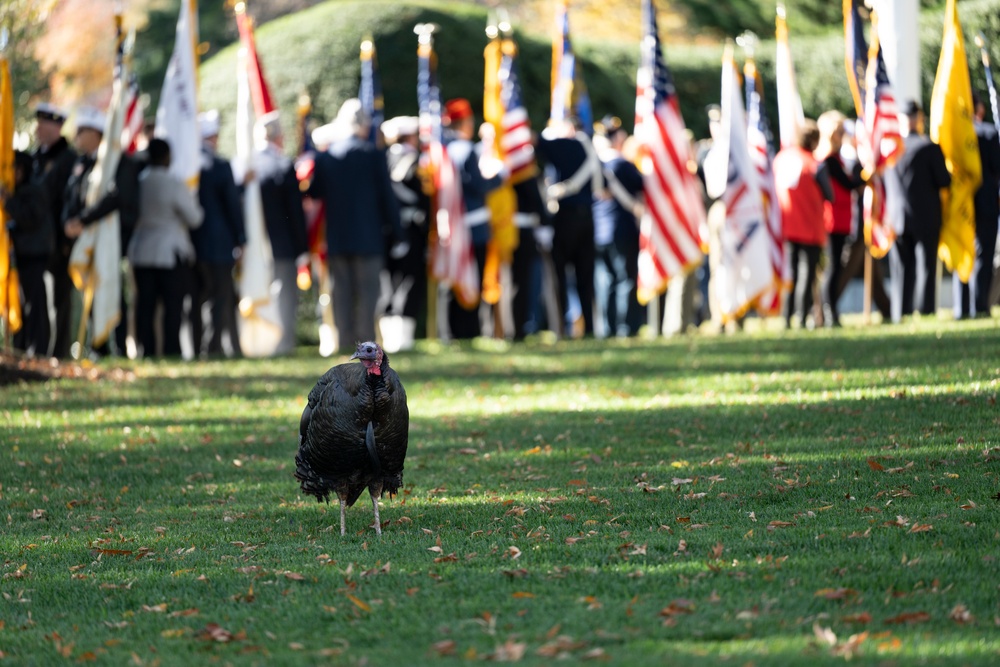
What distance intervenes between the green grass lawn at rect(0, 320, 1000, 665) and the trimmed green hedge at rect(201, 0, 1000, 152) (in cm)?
1002

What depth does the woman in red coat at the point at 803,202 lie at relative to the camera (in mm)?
21859

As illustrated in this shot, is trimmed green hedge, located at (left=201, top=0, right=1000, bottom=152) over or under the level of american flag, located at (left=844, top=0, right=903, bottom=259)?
over

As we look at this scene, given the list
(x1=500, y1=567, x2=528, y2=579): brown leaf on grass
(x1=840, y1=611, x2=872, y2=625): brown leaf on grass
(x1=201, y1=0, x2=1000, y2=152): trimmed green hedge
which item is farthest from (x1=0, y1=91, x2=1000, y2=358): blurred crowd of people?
(x1=840, y1=611, x2=872, y2=625): brown leaf on grass

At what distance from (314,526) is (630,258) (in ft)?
46.2

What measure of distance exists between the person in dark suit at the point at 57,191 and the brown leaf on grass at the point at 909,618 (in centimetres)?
1454

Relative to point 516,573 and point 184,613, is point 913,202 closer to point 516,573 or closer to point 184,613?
point 516,573

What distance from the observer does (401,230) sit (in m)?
21.7

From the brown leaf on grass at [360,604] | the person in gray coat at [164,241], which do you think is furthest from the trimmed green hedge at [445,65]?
the brown leaf on grass at [360,604]

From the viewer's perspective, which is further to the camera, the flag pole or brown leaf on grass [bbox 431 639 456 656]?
the flag pole

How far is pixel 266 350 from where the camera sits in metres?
21.4

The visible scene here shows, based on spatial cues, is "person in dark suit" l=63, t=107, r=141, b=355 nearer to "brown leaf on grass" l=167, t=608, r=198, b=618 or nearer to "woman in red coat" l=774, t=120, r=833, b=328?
"woman in red coat" l=774, t=120, r=833, b=328

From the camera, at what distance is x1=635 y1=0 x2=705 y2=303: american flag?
21.8 m

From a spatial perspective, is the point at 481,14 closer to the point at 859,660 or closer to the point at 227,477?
the point at 227,477

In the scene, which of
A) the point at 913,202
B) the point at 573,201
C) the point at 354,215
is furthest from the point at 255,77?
the point at 913,202
